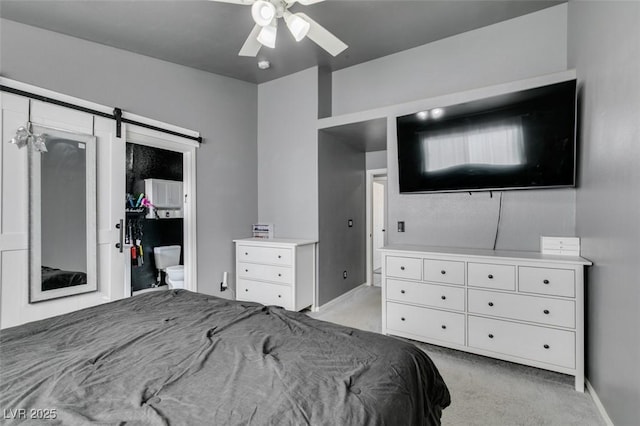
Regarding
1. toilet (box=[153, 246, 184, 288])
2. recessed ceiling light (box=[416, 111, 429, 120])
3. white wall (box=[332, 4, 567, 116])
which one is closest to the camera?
white wall (box=[332, 4, 567, 116])

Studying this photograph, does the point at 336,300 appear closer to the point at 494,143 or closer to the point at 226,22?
the point at 494,143

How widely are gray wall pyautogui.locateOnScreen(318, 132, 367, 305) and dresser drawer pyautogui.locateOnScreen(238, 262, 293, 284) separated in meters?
0.51

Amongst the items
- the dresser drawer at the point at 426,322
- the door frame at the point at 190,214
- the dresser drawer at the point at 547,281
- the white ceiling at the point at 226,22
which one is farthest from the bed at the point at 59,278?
the dresser drawer at the point at 547,281

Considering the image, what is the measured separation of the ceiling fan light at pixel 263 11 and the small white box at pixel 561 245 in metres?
2.71

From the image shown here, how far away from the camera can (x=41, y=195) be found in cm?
236

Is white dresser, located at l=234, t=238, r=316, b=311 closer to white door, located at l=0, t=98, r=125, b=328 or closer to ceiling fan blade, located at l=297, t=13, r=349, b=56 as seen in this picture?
white door, located at l=0, t=98, r=125, b=328

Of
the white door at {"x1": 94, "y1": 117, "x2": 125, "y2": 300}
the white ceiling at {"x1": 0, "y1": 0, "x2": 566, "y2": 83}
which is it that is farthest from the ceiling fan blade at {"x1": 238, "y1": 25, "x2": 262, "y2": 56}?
the white door at {"x1": 94, "y1": 117, "x2": 125, "y2": 300}

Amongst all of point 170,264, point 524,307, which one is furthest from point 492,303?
point 170,264

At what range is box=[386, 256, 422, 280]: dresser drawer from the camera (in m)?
2.66

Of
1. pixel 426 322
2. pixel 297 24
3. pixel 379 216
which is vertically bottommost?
pixel 426 322

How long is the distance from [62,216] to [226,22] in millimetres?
2233

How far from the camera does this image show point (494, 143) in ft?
8.48

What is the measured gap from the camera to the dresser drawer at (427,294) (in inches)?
97.9

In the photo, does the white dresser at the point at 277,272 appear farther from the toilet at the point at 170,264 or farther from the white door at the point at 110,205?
the white door at the point at 110,205
